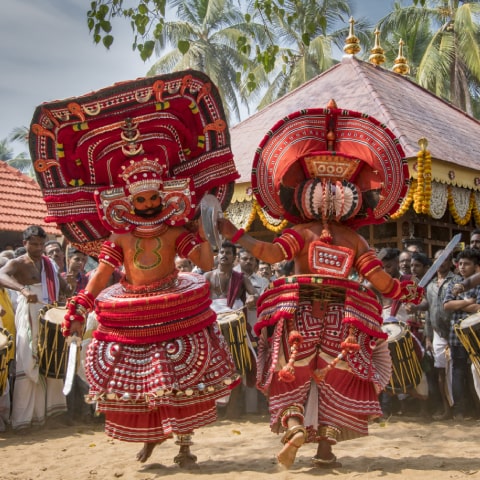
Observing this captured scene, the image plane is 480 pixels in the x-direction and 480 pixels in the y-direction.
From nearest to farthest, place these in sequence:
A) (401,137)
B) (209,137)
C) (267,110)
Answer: (209,137)
(401,137)
(267,110)

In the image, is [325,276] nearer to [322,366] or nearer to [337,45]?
[322,366]

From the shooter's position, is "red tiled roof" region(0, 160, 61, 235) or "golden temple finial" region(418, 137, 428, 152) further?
"red tiled roof" region(0, 160, 61, 235)

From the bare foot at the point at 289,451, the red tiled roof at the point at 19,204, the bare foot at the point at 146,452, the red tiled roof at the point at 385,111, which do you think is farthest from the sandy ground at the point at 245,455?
the red tiled roof at the point at 19,204

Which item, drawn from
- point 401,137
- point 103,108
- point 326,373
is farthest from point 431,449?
point 401,137

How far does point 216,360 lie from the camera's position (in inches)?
187

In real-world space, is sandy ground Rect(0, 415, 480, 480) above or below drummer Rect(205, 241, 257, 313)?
below

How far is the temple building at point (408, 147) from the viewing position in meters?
10.6

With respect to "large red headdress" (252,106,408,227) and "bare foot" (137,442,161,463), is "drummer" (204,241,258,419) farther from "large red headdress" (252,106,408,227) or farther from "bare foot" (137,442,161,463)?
"large red headdress" (252,106,408,227)

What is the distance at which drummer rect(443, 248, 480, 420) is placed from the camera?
632 cm

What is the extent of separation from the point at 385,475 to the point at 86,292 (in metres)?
2.29

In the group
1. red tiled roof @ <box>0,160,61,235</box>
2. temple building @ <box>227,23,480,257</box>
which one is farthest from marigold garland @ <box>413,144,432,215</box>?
red tiled roof @ <box>0,160,61,235</box>

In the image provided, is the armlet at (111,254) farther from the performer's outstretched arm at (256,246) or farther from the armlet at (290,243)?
the armlet at (290,243)

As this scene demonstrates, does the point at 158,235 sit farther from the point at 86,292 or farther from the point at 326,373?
the point at 326,373

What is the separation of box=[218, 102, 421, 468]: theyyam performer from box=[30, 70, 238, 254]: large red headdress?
383 mm
